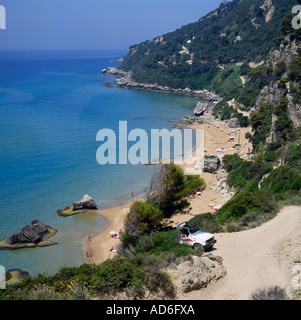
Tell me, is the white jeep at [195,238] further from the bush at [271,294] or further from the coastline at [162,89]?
the coastline at [162,89]

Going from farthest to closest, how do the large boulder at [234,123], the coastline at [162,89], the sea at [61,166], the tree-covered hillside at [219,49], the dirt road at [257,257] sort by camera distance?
1. the tree-covered hillside at [219,49]
2. the coastline at [162,89]
3. the large boulder at [234,123]
4. the sea at [61,166]
5. the dirt road at [257,257]

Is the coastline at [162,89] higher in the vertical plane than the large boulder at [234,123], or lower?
higher

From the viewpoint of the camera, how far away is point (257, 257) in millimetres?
11109

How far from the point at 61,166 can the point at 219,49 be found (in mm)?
76277

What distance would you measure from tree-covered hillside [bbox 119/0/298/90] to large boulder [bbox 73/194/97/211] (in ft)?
179

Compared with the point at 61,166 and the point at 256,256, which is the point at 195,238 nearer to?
the point at 256,256

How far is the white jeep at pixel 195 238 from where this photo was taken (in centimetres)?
1280

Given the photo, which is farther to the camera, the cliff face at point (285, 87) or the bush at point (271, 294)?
the cliff face at point (285, 87)

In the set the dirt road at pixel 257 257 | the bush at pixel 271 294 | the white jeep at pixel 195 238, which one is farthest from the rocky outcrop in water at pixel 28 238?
the bush at pixel 271 294

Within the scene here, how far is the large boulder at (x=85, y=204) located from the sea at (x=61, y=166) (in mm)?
848

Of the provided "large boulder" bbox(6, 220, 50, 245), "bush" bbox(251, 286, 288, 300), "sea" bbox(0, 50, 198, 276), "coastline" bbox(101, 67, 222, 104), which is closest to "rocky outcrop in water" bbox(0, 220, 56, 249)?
"large boulder" bbox(6, 220, 50, 245)

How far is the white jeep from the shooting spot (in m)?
12.8

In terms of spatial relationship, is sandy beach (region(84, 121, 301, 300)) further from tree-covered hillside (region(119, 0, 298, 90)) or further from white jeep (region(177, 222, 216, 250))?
tree-covered hillside (region(119, 0, 298, 90))
